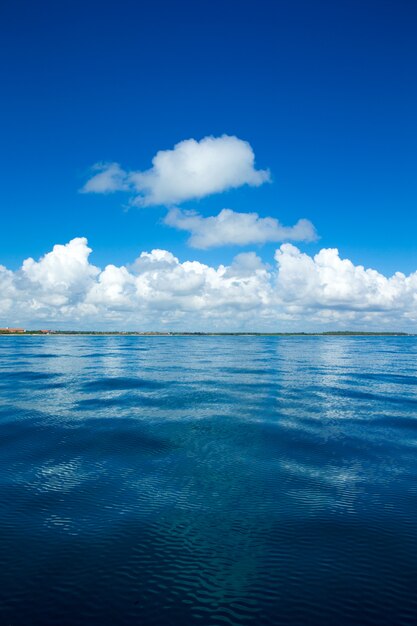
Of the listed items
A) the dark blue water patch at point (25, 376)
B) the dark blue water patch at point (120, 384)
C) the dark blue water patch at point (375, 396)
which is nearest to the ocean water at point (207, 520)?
the dark blue water patch at point (375, 396)

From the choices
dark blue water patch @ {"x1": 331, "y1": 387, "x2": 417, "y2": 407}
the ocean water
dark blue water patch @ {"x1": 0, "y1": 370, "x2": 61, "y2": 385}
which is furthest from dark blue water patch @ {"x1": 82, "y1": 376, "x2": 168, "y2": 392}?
dark blue water patch @ {"x1": 331, "y1": 387, "x2": 417, "y2": 407}

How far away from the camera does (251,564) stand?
10312 mm

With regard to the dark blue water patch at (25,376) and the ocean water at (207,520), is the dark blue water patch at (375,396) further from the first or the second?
Result: the dark blue water patch at (25,376)

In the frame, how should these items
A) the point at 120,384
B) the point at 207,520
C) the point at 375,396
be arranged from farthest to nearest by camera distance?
the point at 120,384 < the point at 375,396 < the point at 207,520

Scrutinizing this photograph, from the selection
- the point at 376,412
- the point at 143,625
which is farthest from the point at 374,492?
the point at 376,412

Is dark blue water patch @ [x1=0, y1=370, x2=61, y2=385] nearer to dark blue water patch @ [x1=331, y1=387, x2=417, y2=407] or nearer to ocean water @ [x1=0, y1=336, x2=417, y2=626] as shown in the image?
ocean water @ [x1=0, y1=336, x2=417, y2=626]

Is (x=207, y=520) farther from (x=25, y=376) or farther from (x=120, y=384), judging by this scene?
(x=25, y=376)

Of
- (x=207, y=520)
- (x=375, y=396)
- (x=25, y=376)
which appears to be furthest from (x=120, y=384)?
(x=207, y=520)

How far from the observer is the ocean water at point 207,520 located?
8.92m

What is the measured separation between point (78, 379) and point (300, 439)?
3503cm

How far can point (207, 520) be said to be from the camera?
41.4 ft

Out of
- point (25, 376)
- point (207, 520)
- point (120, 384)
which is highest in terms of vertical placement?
point (207, 520)

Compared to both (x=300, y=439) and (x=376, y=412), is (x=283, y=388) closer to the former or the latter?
(x=376, y=412)

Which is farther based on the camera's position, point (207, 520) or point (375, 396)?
point (375, 396)
